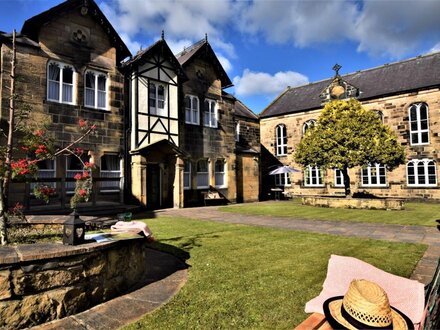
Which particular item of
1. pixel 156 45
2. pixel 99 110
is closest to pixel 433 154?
pixel 156 45

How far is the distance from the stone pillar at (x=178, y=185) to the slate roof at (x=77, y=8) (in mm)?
6613

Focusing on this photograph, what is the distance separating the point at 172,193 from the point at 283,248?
11380 millimetres

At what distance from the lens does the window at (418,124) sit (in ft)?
72.0

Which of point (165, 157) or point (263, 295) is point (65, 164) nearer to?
point (165, 157)

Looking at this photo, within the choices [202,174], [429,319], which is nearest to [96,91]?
[202,174]

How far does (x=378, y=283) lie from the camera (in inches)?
98.9

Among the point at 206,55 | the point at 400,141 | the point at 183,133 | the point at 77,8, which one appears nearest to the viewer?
the point at 77,8

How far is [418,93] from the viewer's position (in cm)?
2197

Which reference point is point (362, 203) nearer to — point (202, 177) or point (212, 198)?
point (212, 198)

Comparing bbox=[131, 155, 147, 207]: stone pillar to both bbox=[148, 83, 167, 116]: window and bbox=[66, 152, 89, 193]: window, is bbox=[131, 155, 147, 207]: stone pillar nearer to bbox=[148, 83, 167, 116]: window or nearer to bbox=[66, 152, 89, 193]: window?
bbox=[66, 152, 89, 193]: window

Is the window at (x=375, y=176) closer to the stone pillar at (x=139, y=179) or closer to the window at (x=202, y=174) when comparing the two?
the window at (x=202, y=174)

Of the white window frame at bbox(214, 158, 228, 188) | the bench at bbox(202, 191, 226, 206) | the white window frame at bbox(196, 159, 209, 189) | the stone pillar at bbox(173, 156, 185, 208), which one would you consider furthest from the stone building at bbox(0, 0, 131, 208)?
the white window frame at bbox(214, 158, 228, 188)

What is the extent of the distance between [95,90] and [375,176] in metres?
21.7

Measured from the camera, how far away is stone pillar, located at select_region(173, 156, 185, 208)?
1723 cm
